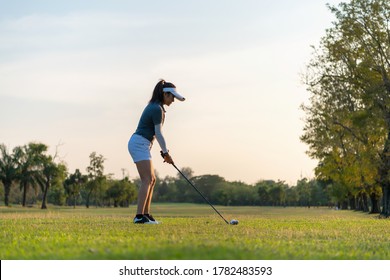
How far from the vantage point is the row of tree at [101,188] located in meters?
92.4

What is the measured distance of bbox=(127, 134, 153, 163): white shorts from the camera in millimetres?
12898

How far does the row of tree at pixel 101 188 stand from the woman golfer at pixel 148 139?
202ft

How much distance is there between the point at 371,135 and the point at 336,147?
1186cm

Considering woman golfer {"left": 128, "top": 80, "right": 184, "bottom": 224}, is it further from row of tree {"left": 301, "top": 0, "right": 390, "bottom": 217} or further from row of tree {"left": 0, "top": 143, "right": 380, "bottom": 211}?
row of tree {"left": 0, "top": 143, "right": 380, "bottom": 211}

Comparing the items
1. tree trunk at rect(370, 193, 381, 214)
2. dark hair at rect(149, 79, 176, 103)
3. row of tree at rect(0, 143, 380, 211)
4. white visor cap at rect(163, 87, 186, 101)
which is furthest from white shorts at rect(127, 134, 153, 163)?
row of tree at rect(0, 143, 380, 211)

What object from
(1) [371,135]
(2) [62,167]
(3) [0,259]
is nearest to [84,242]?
(3) [0,259]

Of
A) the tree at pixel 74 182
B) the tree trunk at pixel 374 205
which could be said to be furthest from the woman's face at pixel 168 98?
the tree at pixel 74 182

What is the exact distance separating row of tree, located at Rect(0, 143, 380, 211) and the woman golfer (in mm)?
61519

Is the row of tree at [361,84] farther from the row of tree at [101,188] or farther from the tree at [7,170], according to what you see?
the tree at [7,170]

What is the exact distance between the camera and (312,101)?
46.8 m

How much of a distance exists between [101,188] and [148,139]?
94.4m

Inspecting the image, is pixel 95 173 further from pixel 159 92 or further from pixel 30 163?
pixel 159 92

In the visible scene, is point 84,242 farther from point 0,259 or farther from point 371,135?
point 371,135

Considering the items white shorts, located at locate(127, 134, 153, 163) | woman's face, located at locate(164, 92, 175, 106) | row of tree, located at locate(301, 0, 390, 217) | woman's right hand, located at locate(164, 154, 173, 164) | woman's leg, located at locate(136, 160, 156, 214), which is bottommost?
woman's leg, located at locate(136, 160, 156, 214)
